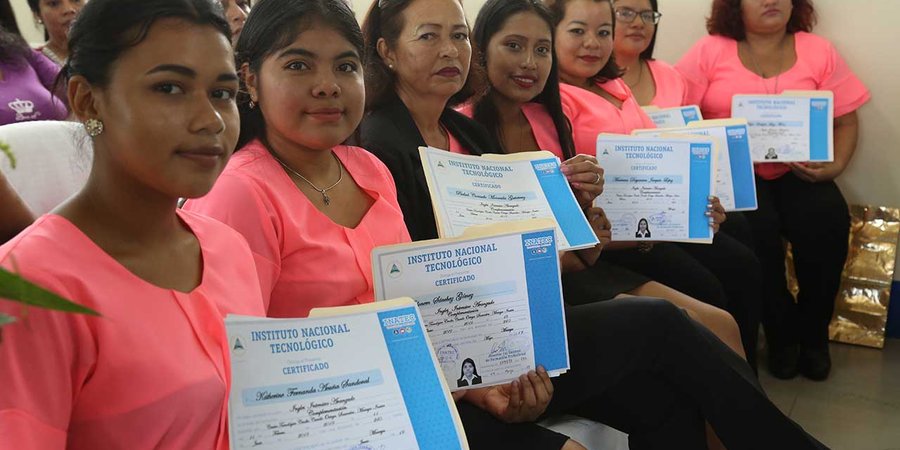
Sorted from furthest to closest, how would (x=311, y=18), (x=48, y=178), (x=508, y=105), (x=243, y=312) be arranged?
(x=508, y=105) < (x=48, y=178) < (x=311, y=18) < (x=243, y=312)

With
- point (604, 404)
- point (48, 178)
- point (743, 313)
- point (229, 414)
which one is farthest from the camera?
point (743, 313)

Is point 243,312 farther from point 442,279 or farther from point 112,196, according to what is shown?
point 442,279

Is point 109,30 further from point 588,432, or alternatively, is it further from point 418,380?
point 588,432

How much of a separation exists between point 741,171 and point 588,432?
121cm

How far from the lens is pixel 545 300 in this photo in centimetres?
148

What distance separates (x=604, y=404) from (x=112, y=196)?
1.13m

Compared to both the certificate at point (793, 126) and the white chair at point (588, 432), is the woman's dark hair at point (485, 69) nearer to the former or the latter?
the white chair at point (588, 432)

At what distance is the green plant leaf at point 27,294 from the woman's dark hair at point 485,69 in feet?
6.08

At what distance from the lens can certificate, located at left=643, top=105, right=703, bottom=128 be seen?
2.89m

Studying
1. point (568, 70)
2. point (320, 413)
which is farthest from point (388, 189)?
point (568, 70)

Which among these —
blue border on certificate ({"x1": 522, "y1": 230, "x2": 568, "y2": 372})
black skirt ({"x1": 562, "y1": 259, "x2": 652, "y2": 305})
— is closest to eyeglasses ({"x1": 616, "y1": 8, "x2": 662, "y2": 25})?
black skirt ({"x1": 562, "y1": 259, "x2": 652, "y2": 305})

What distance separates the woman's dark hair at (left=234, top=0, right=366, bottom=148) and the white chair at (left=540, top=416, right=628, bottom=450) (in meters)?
0.84

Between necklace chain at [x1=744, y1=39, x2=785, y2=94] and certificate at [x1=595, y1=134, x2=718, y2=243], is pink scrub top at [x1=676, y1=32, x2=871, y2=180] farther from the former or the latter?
certificate at [x1=595, y1=134, x2=718, y2=243]

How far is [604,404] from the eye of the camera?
1.77m
